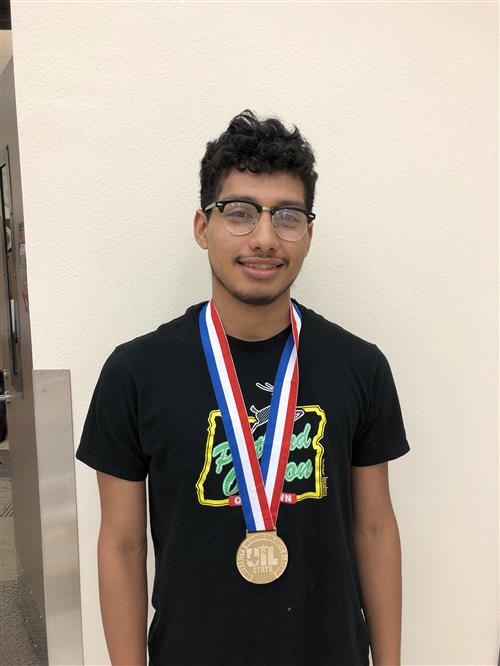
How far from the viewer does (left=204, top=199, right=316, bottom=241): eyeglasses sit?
4.14 feet

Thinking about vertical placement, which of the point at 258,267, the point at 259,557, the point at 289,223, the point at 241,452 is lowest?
the point at 259,557

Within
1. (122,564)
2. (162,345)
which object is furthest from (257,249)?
(122,564)

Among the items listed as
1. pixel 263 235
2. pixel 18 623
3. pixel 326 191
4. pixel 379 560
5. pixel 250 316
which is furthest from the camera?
pixel 18 623

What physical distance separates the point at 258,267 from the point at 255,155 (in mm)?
285

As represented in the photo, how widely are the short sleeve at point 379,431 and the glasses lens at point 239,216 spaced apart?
53 centimetres

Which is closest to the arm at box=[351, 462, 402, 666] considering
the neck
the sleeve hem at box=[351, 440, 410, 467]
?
the sleeve hem at box=[351, 440, 410, 467]

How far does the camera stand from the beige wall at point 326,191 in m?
1.68

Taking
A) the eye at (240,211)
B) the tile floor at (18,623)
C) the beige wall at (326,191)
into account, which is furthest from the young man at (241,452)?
the tile floor at (18,623)

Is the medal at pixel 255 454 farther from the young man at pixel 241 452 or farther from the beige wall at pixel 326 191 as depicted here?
the beige wall at pixel 326 191

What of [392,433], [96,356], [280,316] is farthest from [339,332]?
[96,356]

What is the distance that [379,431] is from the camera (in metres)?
1.42

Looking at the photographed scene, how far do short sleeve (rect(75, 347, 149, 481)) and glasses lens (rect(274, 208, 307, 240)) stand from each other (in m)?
0.52

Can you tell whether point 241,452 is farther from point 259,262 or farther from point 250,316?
point 259,262

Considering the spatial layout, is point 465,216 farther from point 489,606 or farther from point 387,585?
point 489,606
